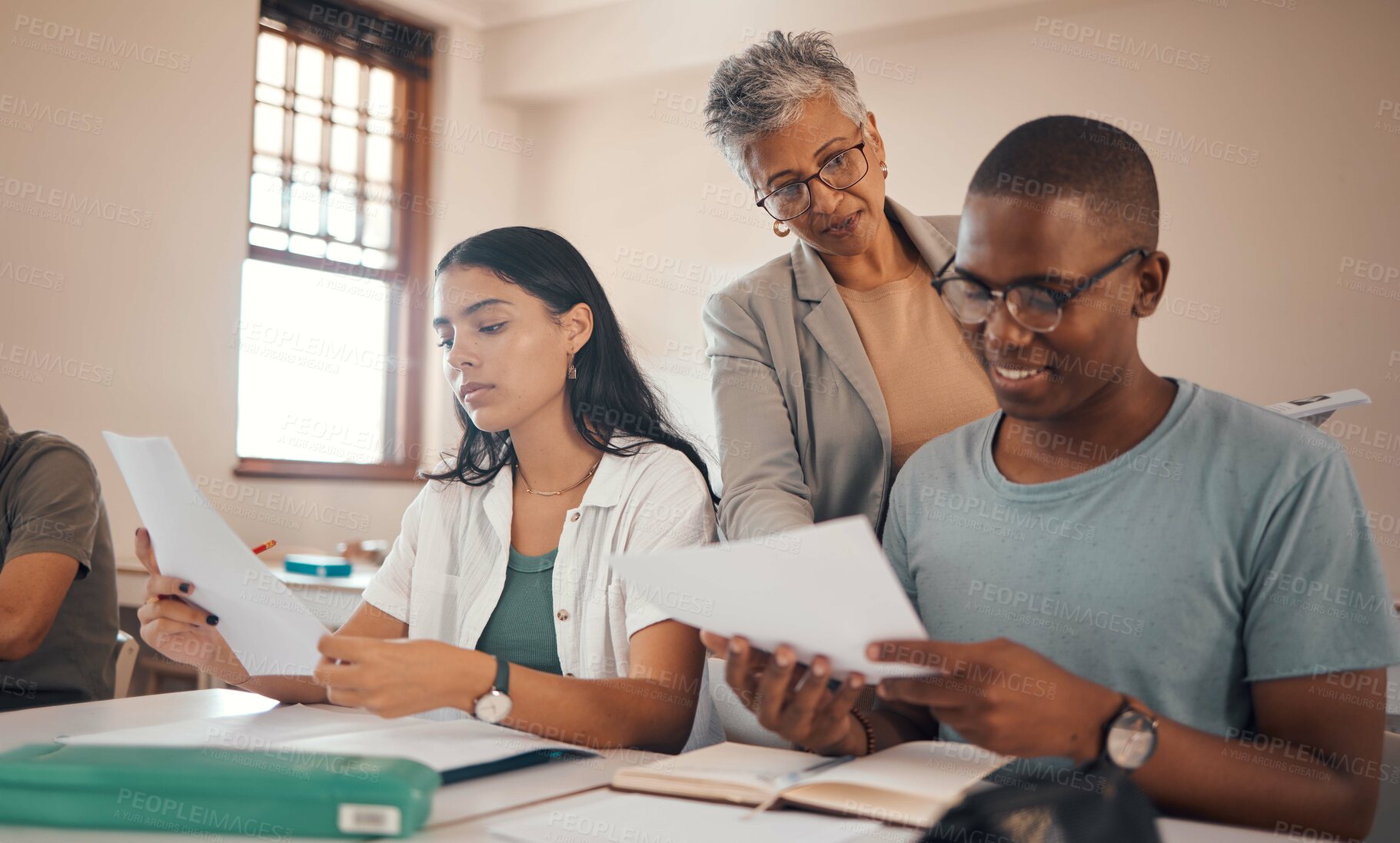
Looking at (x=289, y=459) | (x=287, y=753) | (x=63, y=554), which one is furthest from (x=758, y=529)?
(x=289, y=459)

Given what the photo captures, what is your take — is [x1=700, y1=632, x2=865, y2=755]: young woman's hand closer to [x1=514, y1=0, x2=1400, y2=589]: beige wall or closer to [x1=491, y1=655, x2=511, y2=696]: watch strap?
[x1=491, y1=655, x2=511, y2=696]: watch strap

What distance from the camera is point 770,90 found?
1.72 meters

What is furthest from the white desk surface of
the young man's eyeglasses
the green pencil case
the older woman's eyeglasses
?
the older woman's eyeglasses

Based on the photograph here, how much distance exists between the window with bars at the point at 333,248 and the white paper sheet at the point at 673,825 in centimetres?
416

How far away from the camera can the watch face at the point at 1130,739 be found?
0.99m

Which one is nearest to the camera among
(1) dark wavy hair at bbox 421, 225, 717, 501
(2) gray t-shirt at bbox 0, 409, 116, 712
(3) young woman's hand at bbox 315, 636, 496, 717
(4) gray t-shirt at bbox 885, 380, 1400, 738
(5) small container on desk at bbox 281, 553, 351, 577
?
(4) gray t-shirt at bbox 885, 380, 1400, 738

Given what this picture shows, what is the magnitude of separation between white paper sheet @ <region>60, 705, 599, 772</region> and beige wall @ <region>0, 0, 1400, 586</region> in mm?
3188

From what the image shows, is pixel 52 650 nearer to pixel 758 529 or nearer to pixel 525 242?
pixel 525 242

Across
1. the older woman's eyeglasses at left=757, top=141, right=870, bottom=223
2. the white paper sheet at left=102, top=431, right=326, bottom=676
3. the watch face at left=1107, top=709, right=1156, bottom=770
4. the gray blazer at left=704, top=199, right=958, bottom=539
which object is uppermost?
the older woman's eyeglasses at left=757, top=141, right=870, bottom=223

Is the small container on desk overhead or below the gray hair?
below

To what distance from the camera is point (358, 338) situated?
5.38 meters

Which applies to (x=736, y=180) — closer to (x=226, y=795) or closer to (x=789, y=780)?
(x=789, y=780)

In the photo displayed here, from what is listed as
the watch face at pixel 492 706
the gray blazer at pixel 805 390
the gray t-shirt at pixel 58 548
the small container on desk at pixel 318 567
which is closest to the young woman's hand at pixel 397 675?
the watch face at pixel 492 706

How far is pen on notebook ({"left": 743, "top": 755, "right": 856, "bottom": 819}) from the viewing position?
40.4 inches
